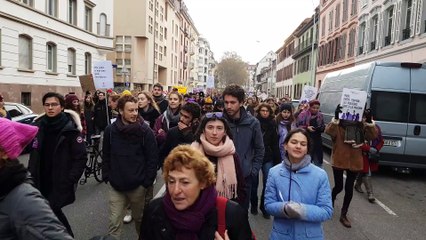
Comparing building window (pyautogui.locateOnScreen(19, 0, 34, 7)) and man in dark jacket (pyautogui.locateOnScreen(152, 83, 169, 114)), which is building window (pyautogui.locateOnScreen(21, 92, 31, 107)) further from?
man in dark jacket (pyautogui.locateOnScreen(152, 83, 169, 114))

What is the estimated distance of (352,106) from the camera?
255 inches

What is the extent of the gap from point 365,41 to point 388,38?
4.34 metres

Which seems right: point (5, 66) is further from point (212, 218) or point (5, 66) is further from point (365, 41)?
point (365, 41)

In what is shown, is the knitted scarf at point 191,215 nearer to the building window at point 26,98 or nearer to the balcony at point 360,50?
the building window at point 26,98

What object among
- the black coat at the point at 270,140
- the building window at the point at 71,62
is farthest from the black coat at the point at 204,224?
the building window at the point at 71,62

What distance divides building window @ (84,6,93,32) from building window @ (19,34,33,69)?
24.8 feet

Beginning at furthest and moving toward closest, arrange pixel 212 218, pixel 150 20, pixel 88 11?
pixel 150 20 < pixel 88 11 < pixel 212 218

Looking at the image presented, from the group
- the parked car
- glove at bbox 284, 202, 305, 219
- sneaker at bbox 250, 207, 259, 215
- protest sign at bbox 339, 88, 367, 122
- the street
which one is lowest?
the street

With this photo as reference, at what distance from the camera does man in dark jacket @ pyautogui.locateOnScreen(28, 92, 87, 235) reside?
12.5 feet

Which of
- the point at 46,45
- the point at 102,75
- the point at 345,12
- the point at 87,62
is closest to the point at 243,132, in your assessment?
the point at 102,75

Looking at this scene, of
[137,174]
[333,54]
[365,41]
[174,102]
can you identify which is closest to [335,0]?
[333,54]

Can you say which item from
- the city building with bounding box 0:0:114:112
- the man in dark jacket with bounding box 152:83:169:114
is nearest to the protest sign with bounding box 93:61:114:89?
the man in dark jacket with bounding box 152:83:169:114

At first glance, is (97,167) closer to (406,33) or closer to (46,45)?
(46,45)

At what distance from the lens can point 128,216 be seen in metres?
5.83
